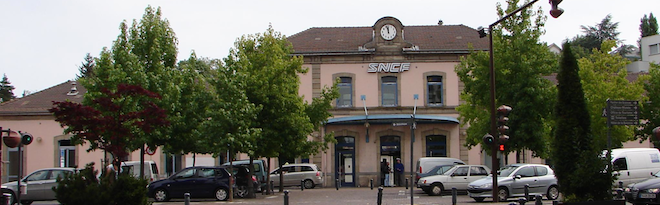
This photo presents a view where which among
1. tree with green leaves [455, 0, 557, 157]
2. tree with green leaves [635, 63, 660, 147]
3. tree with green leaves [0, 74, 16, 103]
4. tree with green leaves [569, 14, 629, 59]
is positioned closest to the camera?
tree with green leaves [455, 0, 557, 157]

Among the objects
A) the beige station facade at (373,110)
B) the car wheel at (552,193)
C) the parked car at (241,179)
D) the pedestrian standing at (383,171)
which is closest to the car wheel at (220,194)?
the parked car at (241,179)

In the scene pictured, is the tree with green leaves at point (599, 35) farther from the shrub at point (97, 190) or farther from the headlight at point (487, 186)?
the shrub at point (97, 190)

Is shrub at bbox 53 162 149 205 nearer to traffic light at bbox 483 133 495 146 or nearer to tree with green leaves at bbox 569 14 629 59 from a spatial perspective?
traffic light at bbox 483 133 495 146

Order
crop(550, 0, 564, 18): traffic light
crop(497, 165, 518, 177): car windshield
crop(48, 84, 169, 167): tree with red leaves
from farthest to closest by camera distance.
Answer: crop(497, 165, 518, 177): car windshield, crop(48, 84, 169, 167): tree with red leaves, crop(550, 0, 564, 18): traffic light

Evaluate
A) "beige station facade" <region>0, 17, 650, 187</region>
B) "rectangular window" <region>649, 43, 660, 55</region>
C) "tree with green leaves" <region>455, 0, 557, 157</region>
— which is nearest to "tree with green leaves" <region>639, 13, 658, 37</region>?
"rectangular window" <region>649, 43, 660, 55</region>

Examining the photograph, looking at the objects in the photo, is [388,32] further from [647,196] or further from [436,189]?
[647,196]

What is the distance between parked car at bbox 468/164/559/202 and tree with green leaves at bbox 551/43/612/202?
7967 millimetres

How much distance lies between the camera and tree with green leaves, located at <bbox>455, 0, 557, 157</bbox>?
2953 cm

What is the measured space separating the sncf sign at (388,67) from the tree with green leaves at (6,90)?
180 ft

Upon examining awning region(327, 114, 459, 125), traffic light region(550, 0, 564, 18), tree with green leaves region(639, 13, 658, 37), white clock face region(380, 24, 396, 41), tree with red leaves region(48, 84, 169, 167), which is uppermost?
tree with green leaves region(639, 13, 658, 37)

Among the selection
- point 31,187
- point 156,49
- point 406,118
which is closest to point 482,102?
point 406,118

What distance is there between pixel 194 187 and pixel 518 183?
11658 millimetres

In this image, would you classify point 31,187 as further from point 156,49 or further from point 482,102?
point 482,102

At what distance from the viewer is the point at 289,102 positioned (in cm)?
2873
